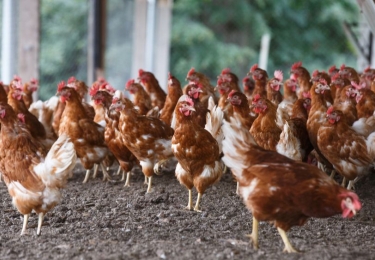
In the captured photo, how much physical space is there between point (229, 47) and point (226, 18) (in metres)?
1.08

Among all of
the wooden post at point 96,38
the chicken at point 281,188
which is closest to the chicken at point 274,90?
the chicken at point 281,188

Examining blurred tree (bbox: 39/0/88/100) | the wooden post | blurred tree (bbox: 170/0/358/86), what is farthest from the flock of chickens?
blurred tree (bbox: 170/0/358/86)

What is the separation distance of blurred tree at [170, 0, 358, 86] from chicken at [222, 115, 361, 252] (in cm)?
1236

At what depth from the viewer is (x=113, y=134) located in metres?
6.36

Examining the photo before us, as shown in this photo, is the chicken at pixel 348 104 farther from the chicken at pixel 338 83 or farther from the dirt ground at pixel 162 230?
the dirt ground at pixel 162 230

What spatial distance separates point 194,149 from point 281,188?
1630mm

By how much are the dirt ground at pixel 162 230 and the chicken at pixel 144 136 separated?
342 millimetres

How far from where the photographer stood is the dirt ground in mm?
3891

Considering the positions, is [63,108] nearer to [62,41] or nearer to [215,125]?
[215,125]

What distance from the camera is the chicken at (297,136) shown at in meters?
5.62

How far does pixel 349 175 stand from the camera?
5.85m

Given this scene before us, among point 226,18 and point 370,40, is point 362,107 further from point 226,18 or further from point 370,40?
point 226,18

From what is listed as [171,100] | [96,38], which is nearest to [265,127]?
[171,100]

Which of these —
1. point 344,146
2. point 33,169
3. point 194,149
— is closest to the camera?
point 33,169
